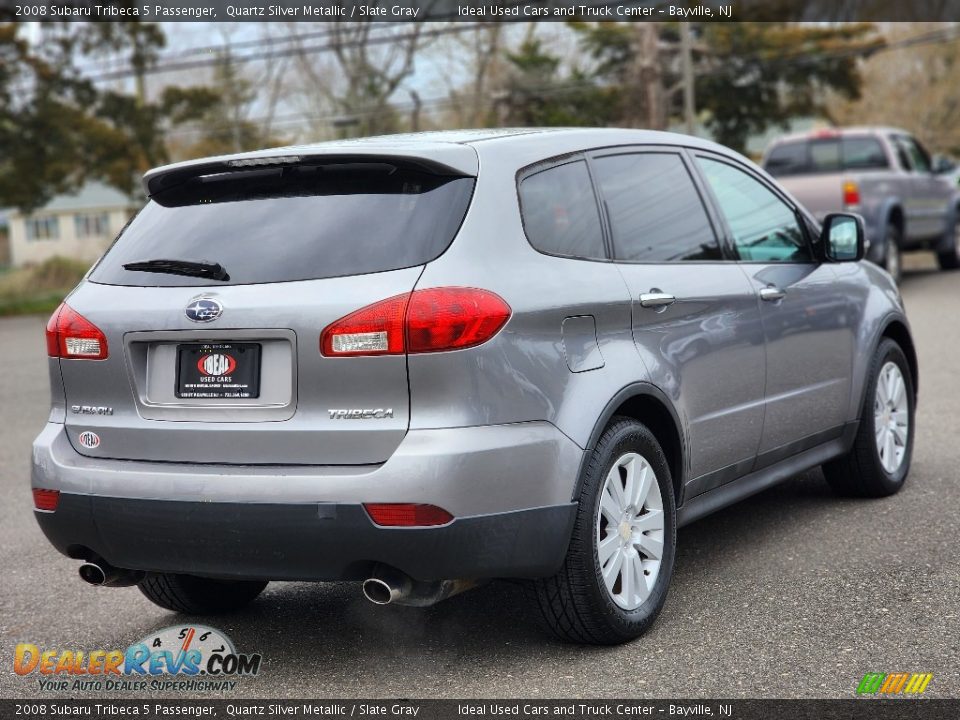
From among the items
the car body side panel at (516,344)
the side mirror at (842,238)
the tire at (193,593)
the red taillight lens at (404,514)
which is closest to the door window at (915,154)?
the side mirror at (842,238)

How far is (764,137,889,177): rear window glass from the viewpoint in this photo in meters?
16.2

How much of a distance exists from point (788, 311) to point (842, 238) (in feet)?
2.24

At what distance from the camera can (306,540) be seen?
11.6 ft

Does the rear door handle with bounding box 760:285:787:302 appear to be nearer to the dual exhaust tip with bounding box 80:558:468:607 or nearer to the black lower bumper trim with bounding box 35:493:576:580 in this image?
the black lower bumper trim with bounding box 35:493:576:580

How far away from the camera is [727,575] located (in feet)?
15.9

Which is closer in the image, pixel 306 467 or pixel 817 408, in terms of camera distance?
pixel 306 467

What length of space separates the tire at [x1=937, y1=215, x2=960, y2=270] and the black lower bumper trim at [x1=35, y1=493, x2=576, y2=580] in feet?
57.2

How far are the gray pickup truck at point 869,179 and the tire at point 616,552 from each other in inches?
455

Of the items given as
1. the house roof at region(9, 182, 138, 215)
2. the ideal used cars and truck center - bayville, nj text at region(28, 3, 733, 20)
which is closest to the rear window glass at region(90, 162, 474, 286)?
the ideal used cars and truck center - bayville, nj text at region(28, 3, 733, 20)

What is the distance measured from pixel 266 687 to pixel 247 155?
1702mm

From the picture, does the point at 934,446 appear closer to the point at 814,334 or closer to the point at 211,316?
the point at 814,334

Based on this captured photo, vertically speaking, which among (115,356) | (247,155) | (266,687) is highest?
(247,155)

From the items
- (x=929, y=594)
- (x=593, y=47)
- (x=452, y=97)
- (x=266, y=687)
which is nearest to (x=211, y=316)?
(x=266, y=687)

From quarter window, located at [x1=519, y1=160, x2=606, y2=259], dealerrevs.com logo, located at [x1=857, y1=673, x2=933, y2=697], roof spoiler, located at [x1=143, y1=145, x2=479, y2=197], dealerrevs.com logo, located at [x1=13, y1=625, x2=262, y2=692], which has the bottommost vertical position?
dealerrevs.com logo, located at [x1=13, y1=625, x2=262, y2=692]
